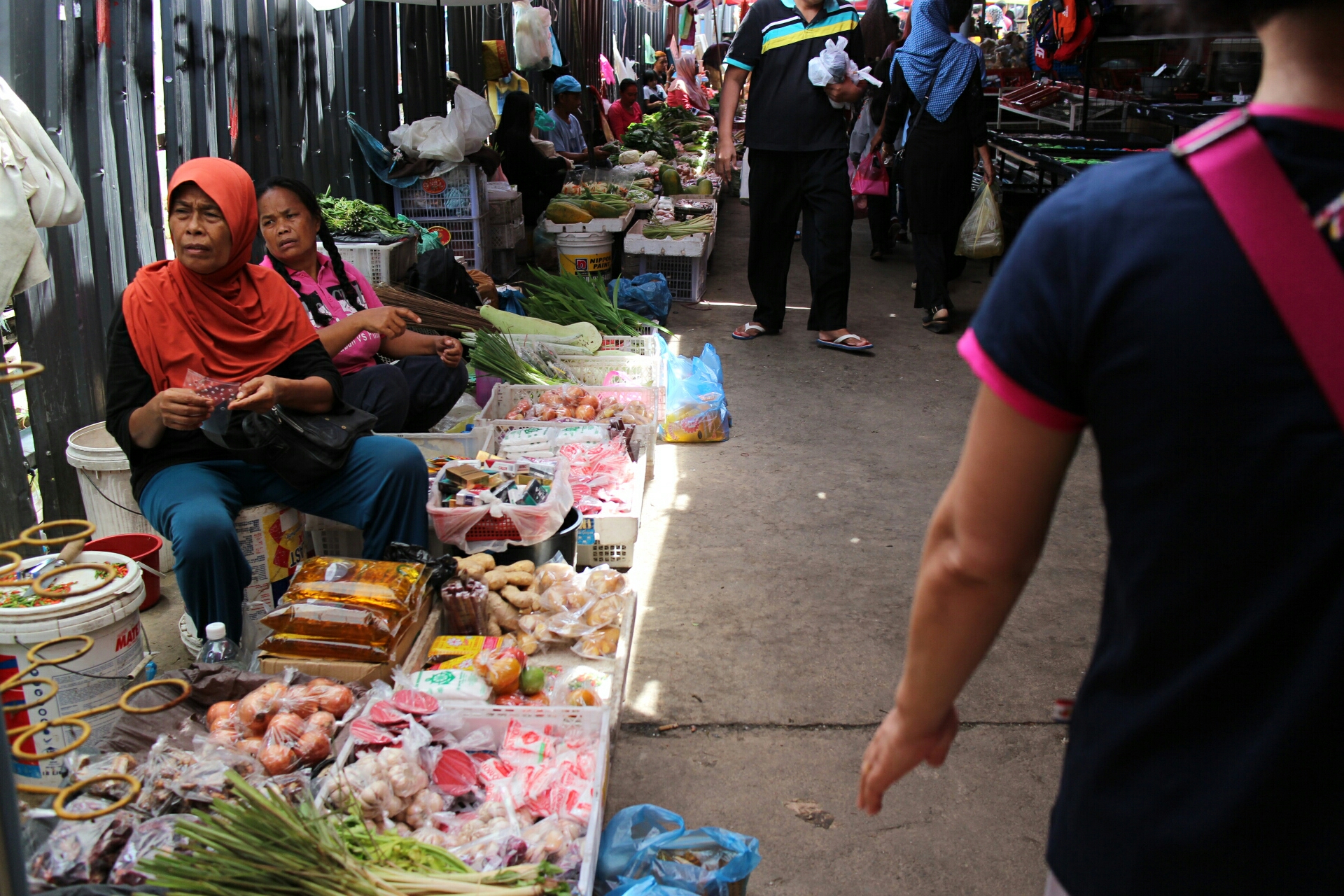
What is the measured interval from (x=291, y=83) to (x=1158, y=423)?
6.02 meters

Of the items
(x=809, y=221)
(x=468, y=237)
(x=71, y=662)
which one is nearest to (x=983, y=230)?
(x=809, y=221)

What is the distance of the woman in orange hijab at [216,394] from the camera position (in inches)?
114

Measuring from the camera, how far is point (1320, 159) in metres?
0.88

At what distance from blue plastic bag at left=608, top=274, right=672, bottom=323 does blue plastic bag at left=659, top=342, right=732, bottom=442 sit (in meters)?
1.63

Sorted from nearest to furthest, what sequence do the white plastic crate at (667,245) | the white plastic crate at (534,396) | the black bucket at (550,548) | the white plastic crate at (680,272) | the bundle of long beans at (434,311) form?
the black bucket at (550,548) < the white plastic crate at (534,396) < the bundle of long beans at (434,311) < the white plastic crate at (667,245) < the white plastic crate at (680,272)

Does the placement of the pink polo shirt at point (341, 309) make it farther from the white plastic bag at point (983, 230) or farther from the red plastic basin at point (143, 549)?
the white plastic bag at point (983, 230)

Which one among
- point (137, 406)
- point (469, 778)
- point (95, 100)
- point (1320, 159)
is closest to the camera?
point (1320, 159)

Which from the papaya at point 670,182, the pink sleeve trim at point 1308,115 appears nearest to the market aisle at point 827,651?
the pink sleeve trim at point 1308,115

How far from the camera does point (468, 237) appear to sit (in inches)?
293

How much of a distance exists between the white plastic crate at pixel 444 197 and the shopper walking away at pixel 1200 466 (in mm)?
6648

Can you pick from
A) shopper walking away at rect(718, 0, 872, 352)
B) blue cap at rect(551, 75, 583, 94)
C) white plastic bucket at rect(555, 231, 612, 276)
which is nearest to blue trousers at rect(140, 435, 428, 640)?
shopper walking away at rect(718, 0, 872, 352)

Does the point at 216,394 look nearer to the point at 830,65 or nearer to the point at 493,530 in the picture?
the point at 493,530

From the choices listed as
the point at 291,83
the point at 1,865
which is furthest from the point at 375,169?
the point at 1,865

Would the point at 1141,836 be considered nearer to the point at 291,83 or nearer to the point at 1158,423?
the point at 1158,423
